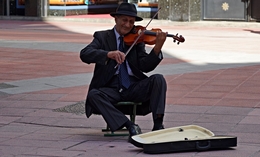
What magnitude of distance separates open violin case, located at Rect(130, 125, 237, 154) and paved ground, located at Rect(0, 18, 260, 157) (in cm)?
7

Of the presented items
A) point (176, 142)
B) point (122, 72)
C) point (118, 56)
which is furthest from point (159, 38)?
point (176, 142)

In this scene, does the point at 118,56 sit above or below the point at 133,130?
Answer: above

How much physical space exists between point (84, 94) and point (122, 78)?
2.77 metres

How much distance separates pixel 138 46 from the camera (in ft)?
21.0

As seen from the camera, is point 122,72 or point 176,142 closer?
point 176,142

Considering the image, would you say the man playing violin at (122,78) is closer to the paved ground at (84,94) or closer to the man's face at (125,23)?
the man's face at (125,23)

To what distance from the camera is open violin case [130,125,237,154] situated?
5.61 m

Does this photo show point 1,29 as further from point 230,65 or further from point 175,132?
point 175,132

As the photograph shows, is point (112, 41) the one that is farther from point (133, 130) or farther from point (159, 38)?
point (133, 130)

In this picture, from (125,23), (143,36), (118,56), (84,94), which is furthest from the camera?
(84,94)

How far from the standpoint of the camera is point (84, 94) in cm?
916

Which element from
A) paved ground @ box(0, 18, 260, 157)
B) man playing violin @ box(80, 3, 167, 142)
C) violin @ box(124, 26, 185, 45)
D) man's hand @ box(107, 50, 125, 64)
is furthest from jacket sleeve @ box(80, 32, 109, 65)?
paved ground @ box(0, 18, 260, 157)

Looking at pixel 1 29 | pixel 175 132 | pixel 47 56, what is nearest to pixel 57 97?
pixel 175 132

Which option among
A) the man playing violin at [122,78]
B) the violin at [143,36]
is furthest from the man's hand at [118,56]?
the violin at [143,36]
